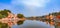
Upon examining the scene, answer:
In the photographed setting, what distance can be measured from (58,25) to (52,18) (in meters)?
2.02

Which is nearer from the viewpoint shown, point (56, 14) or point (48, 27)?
point (48, 27)

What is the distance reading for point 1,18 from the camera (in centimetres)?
1159

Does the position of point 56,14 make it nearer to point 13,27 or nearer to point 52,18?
point 52,18

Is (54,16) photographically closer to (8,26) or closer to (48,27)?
(48,27)

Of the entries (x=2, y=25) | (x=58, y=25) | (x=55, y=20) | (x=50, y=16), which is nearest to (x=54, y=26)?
(x=58, y=25)

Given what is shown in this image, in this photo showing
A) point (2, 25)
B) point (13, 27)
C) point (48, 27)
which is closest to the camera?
point (2, 25)

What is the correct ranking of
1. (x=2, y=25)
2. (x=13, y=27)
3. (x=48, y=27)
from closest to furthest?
(x=2, y=25) → (x=13, y=27) → (x=48, y=27)

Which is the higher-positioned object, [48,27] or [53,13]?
[53,13]

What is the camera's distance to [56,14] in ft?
40.8

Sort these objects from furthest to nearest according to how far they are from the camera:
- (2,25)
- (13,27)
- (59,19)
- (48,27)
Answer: (59,19) < (48,27) < (13,27) < (2,25)

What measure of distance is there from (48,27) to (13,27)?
2.17 m

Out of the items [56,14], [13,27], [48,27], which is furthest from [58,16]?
[13,27]

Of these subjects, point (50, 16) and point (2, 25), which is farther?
point (50, 16)

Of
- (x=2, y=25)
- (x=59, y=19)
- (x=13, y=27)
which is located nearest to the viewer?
(x=2, y=25)
